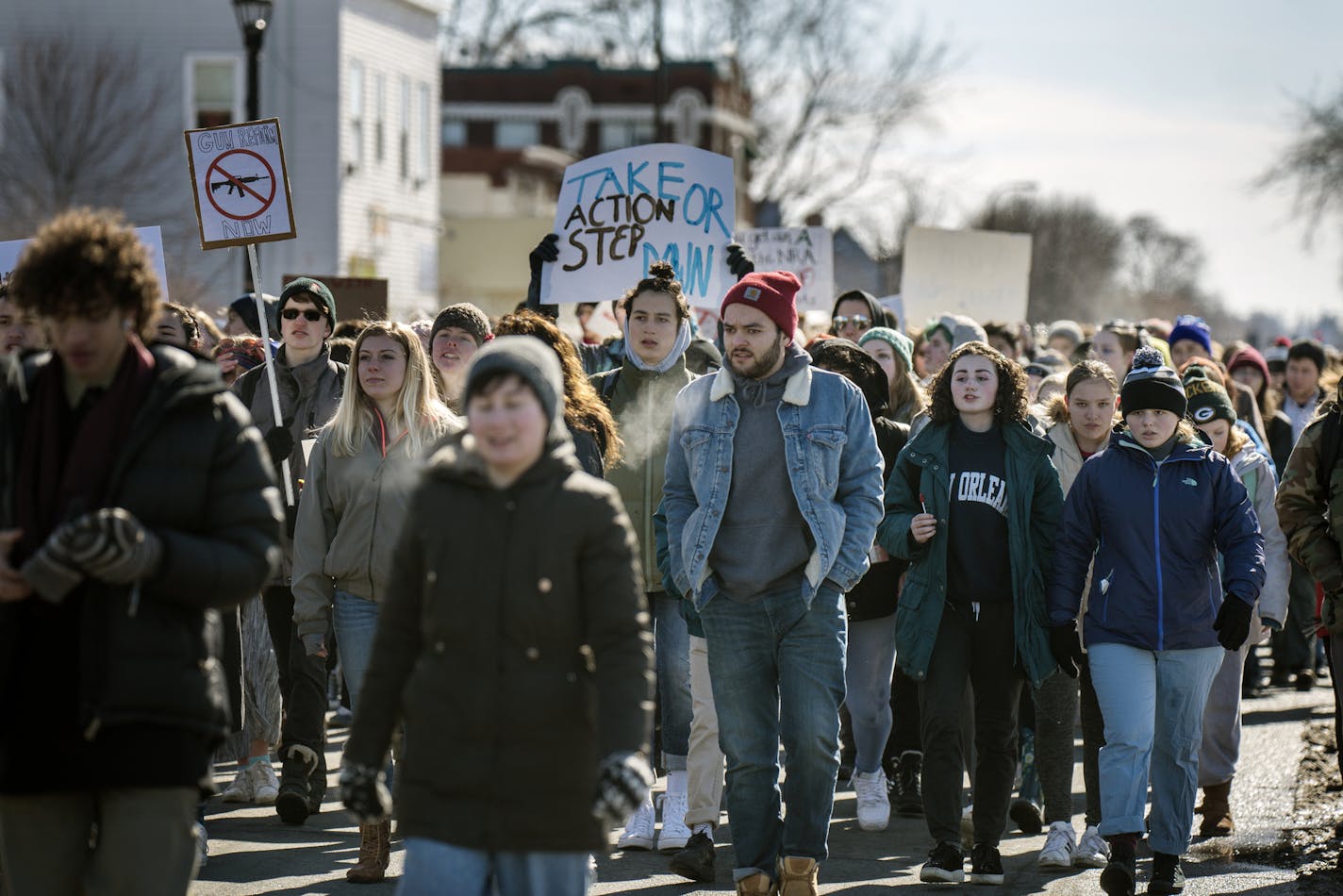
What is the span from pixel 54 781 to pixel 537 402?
1.44 meters

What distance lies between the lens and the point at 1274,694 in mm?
13453

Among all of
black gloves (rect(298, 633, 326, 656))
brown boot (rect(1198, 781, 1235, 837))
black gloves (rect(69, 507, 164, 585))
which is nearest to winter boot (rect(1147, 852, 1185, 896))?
brown boot (rect(1198, 781, 1235, 837))

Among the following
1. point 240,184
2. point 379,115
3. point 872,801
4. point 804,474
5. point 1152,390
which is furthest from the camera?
point 379,115

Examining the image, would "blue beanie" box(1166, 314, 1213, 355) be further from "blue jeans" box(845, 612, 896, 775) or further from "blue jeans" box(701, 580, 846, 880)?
"blue jeans" box(701, 580, 846, 880)

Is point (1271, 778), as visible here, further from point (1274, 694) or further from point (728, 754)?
point (728, 754)

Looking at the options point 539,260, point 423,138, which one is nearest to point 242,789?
point 539,260

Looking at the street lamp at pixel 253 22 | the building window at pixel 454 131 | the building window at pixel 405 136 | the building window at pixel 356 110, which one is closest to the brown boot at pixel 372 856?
the street lamp at pixel 253 22

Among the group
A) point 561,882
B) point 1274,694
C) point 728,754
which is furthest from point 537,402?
point 1274,694

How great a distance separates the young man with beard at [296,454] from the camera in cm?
861

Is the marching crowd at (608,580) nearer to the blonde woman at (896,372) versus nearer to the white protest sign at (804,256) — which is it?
the blonde woman at (896,372)

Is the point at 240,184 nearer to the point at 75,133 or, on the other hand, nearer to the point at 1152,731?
the point at 1152,731

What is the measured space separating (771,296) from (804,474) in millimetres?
667

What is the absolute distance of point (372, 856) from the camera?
7.46m

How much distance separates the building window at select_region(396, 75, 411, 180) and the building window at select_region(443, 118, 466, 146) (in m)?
36.6
